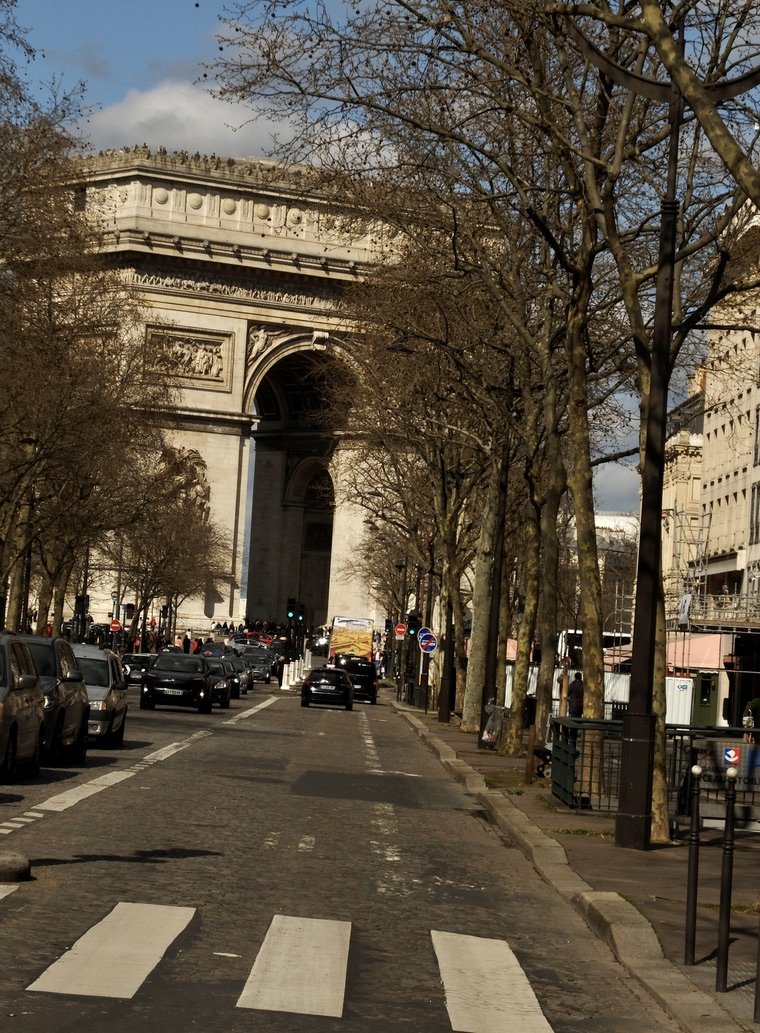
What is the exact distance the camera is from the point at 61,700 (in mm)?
22656

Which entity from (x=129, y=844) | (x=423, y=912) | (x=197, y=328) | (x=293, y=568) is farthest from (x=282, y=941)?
(x=293, y=568)

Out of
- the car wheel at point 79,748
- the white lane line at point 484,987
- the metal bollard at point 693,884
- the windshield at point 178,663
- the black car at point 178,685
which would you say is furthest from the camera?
the windshield at point 178,663

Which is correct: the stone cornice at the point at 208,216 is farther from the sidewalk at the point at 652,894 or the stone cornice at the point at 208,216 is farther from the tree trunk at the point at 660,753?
the tree trunk at the point at 660,753

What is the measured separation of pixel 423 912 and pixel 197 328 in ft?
254

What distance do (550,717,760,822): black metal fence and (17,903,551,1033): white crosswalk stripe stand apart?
29.5 ft

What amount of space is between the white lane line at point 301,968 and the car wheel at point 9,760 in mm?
8265

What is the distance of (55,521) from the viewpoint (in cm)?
5600

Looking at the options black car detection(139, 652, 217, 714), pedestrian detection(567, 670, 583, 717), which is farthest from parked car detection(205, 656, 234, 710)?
pedestrian detection(567, 670, 583, 717)

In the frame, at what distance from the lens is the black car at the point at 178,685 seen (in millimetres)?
45312

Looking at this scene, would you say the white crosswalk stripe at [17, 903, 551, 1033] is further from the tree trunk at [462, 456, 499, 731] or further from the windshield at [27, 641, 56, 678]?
the tree trunk at [462, 456, 499, 731]

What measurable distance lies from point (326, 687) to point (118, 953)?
49635 mm

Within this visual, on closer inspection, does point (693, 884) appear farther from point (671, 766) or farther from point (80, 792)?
point (671, 766)

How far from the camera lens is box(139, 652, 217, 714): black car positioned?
4531 cm

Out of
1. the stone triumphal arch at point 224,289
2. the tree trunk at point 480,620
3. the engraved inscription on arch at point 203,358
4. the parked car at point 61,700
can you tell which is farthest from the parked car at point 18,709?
the engraved inscription on arch at point 203,358
